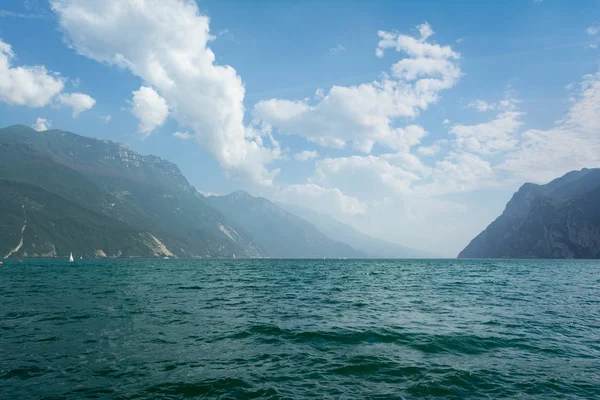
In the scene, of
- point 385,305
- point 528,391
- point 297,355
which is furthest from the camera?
point 385,305

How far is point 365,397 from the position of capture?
1343cm

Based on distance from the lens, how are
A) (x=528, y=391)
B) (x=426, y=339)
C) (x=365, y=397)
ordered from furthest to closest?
(x=426, y=339), (x=528, y=391), (x=365, y=397)

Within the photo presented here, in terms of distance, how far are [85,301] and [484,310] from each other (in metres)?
42.6

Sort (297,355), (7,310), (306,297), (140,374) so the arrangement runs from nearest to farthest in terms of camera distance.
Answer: (140,374) → (297,355) → (7,310) → (306,297)

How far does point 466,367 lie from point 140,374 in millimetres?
16083

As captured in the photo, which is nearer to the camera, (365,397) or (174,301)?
(365,397)

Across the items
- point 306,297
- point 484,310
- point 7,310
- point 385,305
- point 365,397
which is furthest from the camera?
point 306,297

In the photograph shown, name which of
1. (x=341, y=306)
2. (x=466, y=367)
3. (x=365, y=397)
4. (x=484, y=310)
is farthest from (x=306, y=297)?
(x=365, y=397)

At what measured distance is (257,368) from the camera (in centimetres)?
1684

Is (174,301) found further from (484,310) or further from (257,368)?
(484,310)

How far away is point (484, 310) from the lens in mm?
34406

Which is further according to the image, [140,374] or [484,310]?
[484,310]

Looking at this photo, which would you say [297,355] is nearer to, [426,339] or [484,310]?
[426,339]

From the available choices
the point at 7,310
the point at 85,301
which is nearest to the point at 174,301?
the point at 85,301
